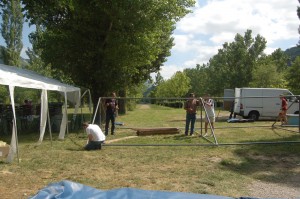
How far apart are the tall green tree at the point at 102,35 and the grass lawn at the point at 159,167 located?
6978mm

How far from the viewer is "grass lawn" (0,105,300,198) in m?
7.39

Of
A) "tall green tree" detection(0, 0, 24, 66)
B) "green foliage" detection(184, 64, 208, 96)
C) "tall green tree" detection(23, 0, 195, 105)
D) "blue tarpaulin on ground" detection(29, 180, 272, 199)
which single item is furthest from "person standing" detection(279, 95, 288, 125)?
"green foliage" detection(184, 64, 208, 96)

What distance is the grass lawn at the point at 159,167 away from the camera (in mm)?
7388

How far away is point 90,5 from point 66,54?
297cm

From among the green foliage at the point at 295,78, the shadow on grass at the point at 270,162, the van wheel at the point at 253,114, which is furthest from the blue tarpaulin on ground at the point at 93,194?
the green foliage at the point at 295,78

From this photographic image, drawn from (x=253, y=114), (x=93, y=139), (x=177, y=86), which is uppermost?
(x=177, y=86)

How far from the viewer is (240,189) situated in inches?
281

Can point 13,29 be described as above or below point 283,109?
above

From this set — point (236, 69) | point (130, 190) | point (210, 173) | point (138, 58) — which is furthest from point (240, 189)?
point (236, 69)

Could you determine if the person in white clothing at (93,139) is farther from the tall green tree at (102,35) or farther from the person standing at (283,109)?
the person standing at (283,109)

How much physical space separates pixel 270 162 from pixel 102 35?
1231 centimetres

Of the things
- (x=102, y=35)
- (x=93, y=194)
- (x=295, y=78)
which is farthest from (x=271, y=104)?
(x=93, y=194)

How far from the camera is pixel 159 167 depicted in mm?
9094

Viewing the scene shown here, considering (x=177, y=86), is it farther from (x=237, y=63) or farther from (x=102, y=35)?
(x=102, y=35)
